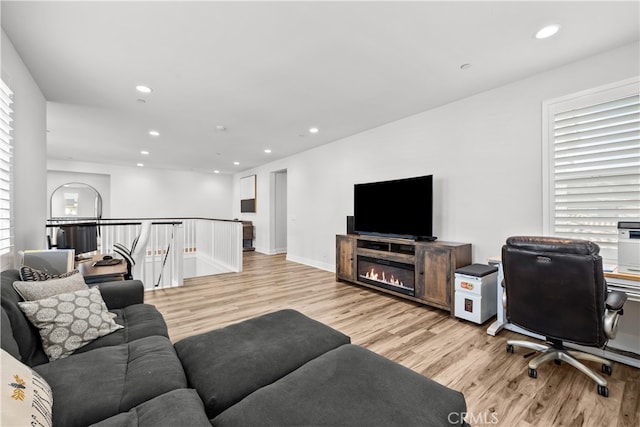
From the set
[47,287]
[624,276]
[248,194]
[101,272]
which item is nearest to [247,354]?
[47,287]

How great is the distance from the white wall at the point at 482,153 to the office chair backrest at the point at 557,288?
3.51 ft

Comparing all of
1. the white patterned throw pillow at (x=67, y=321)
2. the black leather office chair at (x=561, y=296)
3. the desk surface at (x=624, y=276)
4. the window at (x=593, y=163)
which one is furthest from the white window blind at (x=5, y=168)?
the window at (x=593, y=163)

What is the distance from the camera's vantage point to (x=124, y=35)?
6.94ft

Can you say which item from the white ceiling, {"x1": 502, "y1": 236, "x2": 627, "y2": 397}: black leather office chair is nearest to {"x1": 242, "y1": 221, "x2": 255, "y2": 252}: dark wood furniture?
the white ceiling

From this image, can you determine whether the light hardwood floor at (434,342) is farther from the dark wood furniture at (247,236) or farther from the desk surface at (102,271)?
the dark wood furniture at (247,236)

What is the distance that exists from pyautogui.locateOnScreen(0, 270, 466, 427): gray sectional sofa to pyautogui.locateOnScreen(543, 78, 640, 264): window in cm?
245

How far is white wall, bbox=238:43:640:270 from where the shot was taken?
8.71 ft

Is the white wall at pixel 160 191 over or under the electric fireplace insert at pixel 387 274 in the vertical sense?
over

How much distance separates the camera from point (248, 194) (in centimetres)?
859

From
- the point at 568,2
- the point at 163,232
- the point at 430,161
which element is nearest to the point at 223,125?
the point at 163,232

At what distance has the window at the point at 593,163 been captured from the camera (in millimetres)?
2273

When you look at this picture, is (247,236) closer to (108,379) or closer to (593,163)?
(108,379)

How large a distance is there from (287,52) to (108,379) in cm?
251

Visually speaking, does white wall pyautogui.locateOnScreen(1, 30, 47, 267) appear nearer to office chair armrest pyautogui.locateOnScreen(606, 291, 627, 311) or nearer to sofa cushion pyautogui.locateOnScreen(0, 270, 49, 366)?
sofa cushion pyautogui.locateOnScreen(0, 270, 49, 366)
